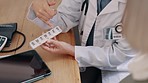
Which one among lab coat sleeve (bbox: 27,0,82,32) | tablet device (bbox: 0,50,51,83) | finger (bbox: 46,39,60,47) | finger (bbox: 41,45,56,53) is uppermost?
lab coat sleeve (bbox: 27,0,82,32)

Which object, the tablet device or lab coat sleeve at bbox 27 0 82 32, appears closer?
the tablet device

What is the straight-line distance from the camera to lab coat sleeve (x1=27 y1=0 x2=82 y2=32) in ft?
3.50

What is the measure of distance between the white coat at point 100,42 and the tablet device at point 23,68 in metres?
0.17

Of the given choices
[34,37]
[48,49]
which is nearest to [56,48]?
[48,49]

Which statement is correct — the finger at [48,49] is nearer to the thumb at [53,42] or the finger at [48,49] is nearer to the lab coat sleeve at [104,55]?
the thumb at [53,42]

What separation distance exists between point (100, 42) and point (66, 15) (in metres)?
0.22

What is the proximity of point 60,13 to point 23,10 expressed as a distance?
0.19 m

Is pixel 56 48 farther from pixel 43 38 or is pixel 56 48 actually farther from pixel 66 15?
pixel 66 15

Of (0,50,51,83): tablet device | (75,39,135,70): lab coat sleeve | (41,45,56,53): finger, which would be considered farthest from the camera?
(75,39,135,70): lab coat sleeve

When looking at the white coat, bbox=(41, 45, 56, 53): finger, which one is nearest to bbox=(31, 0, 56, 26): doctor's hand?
the white coat

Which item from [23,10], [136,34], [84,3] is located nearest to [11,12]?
[23,10]

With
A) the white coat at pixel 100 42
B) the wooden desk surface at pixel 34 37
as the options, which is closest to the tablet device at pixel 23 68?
the wooden desk surface at pixel 34 37

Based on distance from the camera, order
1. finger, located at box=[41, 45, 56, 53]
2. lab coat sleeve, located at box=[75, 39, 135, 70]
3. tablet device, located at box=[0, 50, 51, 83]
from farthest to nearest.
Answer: lab coat sleeve, located at box=[75, 39, 135, 70], finger, located at box=[41, 45, 56, 53], tablet device, located at box=[0, 50, 51, 83]

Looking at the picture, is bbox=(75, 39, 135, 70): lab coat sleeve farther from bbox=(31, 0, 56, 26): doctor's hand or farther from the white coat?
bbox=(31, 0, 56, 26): doctor's hand
